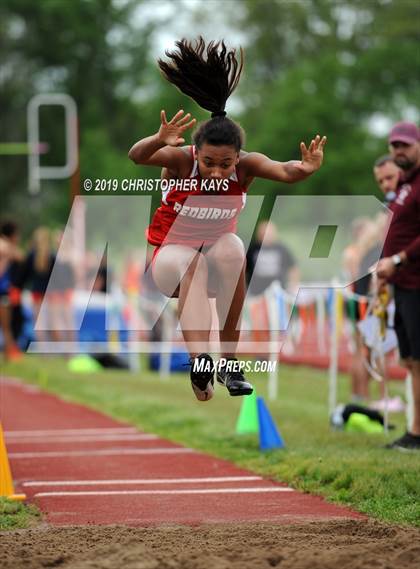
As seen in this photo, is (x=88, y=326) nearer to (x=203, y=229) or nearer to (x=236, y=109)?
(x=203, y=229)

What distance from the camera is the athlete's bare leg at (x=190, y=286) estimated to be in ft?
23.0

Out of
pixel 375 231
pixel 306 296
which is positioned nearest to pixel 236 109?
pixel 306 296

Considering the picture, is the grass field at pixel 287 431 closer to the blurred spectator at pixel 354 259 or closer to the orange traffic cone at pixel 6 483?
the blurred spectator at pixel 354 259

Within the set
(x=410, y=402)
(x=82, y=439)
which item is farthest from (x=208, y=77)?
(x=82, y=439)

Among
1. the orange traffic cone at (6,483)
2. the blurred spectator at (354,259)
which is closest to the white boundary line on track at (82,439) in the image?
the blurred spectator at (354,259)

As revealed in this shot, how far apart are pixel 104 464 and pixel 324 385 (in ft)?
20.9

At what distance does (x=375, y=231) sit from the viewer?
39.4 feet

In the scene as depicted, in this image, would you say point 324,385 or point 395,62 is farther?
point 395,62

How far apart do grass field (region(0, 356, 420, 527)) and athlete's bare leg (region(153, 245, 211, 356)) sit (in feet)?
4.33

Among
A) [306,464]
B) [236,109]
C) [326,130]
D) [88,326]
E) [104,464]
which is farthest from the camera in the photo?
[236,109]

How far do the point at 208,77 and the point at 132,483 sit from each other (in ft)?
9.32

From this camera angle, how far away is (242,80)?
45094 mm

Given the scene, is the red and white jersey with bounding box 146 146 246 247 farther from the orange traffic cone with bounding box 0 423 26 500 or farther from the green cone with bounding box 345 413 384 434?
the green cone with bounding box 345 413 384 434

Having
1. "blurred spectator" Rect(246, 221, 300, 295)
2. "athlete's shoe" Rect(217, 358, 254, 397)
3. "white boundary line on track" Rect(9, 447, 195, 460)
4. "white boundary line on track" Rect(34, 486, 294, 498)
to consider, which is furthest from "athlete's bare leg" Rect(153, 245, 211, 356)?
"blurred spectator" Rect(246, 221, 300, 295)
